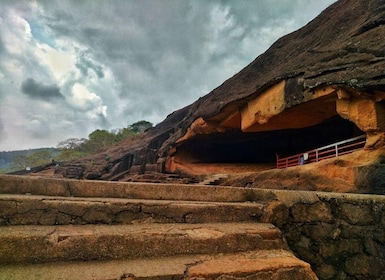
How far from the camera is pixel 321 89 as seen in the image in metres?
6.88

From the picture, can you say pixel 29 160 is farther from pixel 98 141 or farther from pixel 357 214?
pixel 357 214

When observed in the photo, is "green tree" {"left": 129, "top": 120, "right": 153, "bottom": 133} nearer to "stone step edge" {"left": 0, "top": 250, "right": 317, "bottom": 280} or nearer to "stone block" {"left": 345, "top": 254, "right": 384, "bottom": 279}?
"stone block" {"left": 345, "top": 254, "right": 384, "bottom": 279}

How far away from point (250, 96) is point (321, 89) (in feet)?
9.31

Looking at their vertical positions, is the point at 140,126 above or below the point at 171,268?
above

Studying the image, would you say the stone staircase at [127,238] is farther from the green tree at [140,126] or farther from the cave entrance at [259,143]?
the green tree at [140,126]

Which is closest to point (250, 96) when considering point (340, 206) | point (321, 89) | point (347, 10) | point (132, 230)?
point (321, 89)

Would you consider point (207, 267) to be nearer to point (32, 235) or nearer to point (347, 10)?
point (32, 235)

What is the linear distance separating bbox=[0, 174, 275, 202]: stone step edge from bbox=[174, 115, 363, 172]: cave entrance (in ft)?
28.6

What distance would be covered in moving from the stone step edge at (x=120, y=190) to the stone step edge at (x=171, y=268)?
0.73 metres

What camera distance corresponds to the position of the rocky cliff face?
606cm

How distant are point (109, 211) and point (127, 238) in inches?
13.0

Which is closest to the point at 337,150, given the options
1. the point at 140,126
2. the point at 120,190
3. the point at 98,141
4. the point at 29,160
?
the point at 120,190

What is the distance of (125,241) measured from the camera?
159cm

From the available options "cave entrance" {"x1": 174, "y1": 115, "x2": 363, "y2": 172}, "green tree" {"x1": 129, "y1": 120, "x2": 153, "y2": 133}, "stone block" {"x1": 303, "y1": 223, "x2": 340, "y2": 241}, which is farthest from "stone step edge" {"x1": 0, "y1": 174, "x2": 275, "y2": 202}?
"green tree" {"x1": 129, "y1": 120, "x2": 153, "y2": 133}
